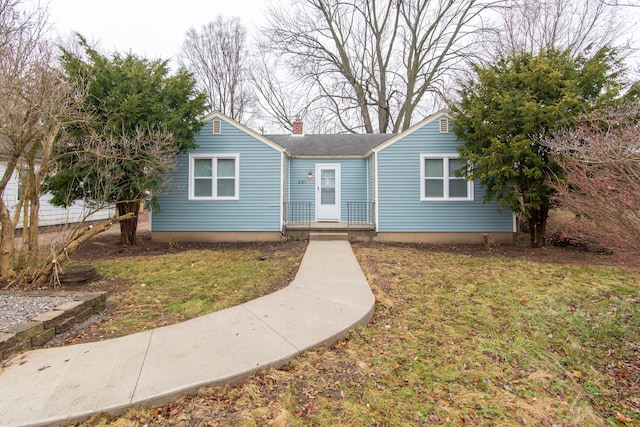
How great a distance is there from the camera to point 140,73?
7.85 metres

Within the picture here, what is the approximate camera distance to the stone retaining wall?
2725 mm

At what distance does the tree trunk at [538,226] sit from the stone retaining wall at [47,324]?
960 cm

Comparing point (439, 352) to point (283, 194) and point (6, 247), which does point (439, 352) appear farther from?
point (283, 194)

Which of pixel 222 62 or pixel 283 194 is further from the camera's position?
pixel 222 62

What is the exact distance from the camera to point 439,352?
3014 millimetres

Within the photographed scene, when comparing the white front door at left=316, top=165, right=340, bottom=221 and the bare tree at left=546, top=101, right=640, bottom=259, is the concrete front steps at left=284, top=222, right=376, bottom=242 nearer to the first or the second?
the white front door at left=316, top=165, right=340, bottom=221

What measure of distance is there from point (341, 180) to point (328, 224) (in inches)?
71.5

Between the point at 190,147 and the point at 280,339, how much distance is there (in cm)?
776

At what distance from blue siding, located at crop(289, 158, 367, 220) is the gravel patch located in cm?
805

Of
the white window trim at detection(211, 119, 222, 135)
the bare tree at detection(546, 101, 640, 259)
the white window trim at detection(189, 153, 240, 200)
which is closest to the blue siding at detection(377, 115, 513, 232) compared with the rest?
the white window trim at detection(189, 153, 240, 200)

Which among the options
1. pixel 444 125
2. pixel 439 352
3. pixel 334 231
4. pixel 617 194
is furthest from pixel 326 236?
pixel 617 194

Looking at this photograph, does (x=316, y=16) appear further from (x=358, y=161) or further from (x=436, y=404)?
(x=436, y=404)

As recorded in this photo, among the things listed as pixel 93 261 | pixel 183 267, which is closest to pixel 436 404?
pixel 183 267

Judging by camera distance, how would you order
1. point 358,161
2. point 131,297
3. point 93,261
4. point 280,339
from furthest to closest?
point 358,161, point 93,261, point 131,297, point 280,339
